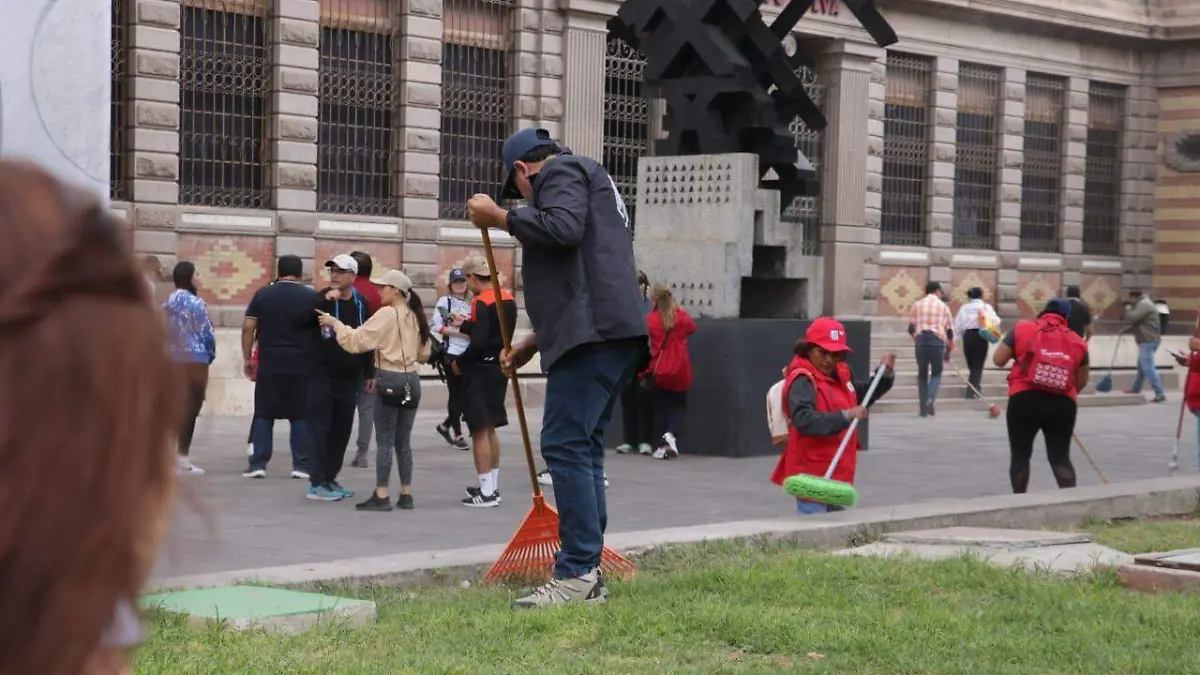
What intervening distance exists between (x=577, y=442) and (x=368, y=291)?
6512mm

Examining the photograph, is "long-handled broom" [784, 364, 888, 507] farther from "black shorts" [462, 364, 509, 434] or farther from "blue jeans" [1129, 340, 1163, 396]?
"blue jeans" [1129, 340, 1163, 396]

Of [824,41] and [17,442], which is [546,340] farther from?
[824,41]

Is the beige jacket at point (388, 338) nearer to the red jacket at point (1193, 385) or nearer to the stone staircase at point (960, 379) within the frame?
the red jacket at point (1193, 385)

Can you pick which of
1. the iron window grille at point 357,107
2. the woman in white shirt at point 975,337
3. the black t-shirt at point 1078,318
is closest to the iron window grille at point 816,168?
the woman in white shirt at point 975,337

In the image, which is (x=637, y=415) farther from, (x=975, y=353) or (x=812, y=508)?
(x=975, y=353)

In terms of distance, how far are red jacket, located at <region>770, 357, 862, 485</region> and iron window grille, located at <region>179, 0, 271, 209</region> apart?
1400 centimetres

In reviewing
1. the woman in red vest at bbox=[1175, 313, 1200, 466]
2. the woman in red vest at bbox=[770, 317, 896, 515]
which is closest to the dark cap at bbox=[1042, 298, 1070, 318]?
the woman in red vest at bbox=[770, 317, 896, 515]

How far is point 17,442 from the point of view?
1250 millimetres

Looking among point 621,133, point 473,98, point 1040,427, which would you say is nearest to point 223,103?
point 473,98

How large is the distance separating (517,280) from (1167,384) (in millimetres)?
12981

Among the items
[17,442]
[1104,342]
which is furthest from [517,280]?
[17,442]

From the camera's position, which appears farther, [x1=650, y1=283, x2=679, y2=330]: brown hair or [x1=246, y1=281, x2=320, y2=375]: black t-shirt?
[x1=650, y1=283, x2=679, y2=330]: brown hair

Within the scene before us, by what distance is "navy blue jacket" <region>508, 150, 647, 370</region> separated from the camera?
7352 mm

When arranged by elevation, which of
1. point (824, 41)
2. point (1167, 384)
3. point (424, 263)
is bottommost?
point (1167, 384)
